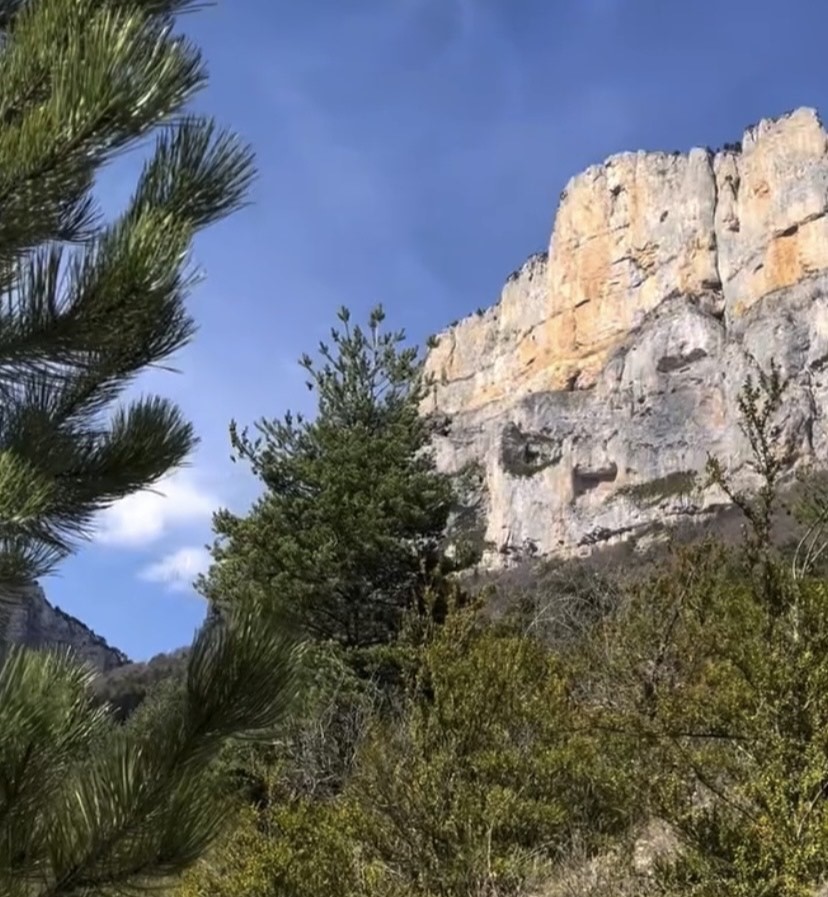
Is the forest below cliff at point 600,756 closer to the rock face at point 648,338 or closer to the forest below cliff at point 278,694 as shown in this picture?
the forest below cliff at point 278,694

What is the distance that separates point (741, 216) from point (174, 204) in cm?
7367

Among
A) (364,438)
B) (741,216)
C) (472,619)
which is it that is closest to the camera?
(472,619)

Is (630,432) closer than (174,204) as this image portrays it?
No

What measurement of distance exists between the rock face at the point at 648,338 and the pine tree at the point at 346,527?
3770 centimetres

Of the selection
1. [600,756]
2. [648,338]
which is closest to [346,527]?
[600,756]

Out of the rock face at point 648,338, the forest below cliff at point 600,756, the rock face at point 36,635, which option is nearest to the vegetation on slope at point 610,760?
the forest below cliff at point 600,756

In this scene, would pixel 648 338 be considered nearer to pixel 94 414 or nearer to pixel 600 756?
pixel 600 756

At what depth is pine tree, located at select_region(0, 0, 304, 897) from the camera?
2533 mm

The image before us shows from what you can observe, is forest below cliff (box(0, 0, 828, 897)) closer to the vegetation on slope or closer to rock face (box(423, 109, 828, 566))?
the vegetation on slope

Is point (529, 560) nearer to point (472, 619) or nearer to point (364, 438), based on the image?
point (364, 438)

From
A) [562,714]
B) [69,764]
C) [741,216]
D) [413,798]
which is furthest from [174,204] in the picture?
[741,216]

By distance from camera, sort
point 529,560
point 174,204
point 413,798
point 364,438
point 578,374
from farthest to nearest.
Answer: point 578,374 → point 529,560 → point 364,438 → point 413,798 → point 174,204

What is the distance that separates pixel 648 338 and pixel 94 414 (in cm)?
6751

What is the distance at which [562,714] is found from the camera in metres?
7.43
